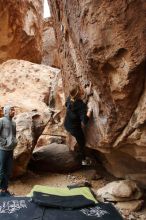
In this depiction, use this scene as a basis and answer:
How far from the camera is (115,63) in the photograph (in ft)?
19.0

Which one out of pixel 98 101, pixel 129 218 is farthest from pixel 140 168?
pixel 98 101

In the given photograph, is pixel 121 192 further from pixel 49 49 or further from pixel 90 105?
pixel 49 49

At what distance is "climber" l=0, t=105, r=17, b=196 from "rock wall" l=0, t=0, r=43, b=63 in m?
10.4

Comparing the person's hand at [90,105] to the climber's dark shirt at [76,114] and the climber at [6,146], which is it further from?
the climber at [6,146]

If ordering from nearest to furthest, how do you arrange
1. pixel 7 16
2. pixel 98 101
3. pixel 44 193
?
pixel 44 193, pixel 98 101, pixel 7 16

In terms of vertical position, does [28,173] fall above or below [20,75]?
below

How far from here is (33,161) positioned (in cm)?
1008

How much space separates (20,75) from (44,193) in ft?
30.5

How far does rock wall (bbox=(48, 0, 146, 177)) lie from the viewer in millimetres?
5398

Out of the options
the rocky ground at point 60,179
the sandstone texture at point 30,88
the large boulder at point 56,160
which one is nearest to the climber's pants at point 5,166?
the rocky ground at point 60,179

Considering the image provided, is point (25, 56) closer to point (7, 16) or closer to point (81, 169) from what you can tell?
point (7, 16)

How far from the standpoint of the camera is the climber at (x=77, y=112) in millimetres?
7867

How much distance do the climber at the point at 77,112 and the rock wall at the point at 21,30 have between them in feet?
32.3

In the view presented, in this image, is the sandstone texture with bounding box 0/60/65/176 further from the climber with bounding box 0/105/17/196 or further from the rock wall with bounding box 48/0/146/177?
the rock wall with bounding box 48/0/146/177
